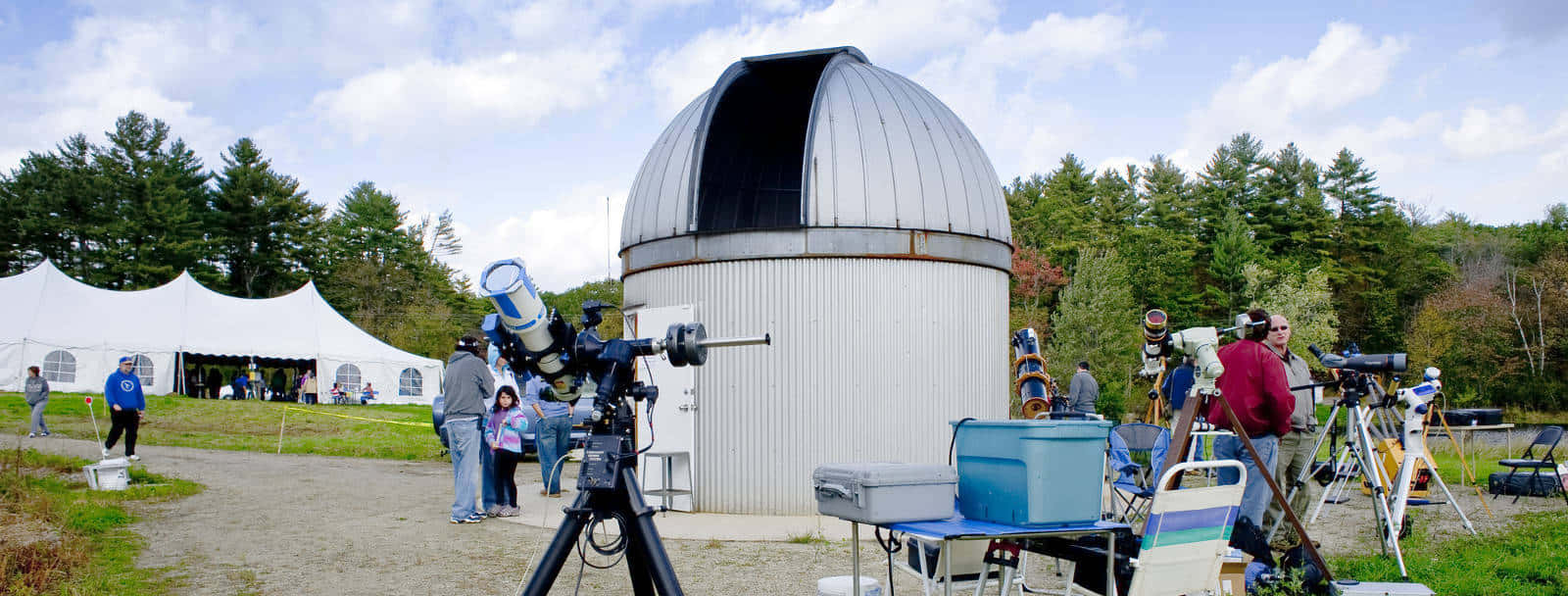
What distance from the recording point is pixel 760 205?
1191 cm

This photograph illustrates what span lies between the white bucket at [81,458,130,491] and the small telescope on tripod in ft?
30.1

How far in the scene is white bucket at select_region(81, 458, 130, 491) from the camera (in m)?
10.7

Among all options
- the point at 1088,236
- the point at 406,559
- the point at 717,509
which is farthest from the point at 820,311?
the point at 1088,236

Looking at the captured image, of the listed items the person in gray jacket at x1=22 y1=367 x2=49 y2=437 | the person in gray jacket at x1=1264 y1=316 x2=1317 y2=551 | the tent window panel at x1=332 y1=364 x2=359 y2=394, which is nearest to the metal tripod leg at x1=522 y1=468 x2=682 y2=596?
the person in gray jacket at x1=1264 y1=316 x2=1317 y2=551

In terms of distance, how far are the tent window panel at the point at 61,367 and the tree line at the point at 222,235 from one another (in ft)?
68.5

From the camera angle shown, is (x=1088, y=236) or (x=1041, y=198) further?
(x=1041, y=198)

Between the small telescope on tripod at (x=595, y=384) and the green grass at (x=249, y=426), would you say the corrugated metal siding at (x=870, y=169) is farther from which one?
the green grass at (x=249, y=426)

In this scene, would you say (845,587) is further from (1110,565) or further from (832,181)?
(832,181)

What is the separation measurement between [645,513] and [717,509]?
559cm

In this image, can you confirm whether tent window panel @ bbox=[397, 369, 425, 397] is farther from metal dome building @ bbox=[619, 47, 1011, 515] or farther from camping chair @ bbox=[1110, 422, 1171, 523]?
camping chair @ bbox=[1110, 422, 1171, 523]

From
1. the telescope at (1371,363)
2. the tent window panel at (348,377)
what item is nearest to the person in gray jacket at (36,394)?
the tent window panel at (348,377)

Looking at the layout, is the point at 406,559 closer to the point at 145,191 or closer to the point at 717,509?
the point at 717,509

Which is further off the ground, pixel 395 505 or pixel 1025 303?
pixel 1025 303

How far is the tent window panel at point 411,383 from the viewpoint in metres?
33.2
